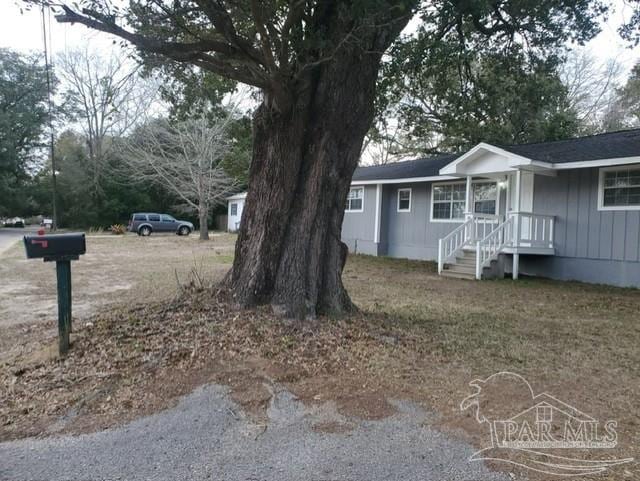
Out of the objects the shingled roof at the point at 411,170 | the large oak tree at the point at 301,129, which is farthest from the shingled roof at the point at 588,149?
the large oak tree at the point at 301,129

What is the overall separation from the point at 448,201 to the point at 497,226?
2471 millimetres

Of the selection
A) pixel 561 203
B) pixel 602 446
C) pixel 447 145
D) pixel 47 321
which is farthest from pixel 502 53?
pixel 447 145

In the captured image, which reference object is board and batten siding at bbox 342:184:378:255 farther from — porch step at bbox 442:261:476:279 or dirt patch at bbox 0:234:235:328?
dirt patch at bbox 0:234:235:328

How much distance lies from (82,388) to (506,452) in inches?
118

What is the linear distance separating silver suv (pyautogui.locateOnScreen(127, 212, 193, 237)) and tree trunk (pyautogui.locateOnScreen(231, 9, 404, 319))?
2377 centimetres

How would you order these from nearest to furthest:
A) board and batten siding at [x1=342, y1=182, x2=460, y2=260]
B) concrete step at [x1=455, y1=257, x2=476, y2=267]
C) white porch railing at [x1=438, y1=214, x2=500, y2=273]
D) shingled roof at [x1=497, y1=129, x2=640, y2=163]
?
shingled roof at [x1=497, y1=129, x2=640, y2=163]
concrete step at [x1=455, y1=257, x2=476, y2=267]
white porch railing at [x1=438, y1=214, x2=500, y2=273]
board and batten siding at [x1=342, y1=182, x2=460, y2=260]

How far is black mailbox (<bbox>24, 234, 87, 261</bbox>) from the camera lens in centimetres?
378

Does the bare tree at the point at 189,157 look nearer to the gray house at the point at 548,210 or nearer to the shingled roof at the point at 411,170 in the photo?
the shingled roof at the point at 411,170

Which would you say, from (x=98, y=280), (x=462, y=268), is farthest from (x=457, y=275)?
(x=98, y=280)

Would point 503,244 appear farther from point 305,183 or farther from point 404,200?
point 305,183

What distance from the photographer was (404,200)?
50.4ft

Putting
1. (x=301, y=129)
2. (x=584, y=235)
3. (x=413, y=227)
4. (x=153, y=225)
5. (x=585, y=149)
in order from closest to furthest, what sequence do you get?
1. (x=301, y=129)
2. (x=584, y=235)
3. (x=585, y=149)
4. (x=413, y=227)
5. (x=153, y=225)

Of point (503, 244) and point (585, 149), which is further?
point (503, 244)

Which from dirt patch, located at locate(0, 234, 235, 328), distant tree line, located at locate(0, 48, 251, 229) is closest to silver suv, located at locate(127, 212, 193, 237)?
distant tree line, located at locate(0, 48, 251, 229)
